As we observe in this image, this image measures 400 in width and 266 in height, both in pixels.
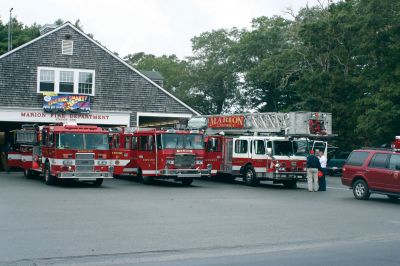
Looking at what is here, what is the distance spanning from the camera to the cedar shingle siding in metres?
36.3

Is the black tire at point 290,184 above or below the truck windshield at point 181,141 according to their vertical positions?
below

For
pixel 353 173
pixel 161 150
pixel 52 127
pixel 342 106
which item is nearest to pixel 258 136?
pixel 161 150

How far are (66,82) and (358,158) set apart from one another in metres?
20.7

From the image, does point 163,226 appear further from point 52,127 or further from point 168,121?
point 168,121

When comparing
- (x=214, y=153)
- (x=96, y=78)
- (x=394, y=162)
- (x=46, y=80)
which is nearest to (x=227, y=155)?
(x=214, y=153)

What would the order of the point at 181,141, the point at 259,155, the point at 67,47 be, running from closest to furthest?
the point at 181,141
the point at 259,155
the point at 67,47

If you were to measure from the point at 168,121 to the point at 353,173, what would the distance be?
21811 millimetres

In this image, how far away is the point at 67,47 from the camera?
3803cm

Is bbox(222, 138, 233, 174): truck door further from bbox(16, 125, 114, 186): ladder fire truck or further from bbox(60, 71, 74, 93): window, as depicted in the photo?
bbox(60, 71, 74, 93): window

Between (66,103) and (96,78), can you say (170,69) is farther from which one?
(66,103)

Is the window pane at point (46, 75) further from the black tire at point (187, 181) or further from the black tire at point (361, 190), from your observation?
the black tire at point (361, 190)

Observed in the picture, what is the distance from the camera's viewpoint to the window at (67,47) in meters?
37.9

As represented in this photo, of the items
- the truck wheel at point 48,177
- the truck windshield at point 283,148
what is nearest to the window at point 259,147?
the truck windshield at point 283,148

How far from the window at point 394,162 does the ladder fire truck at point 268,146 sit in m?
6.53
